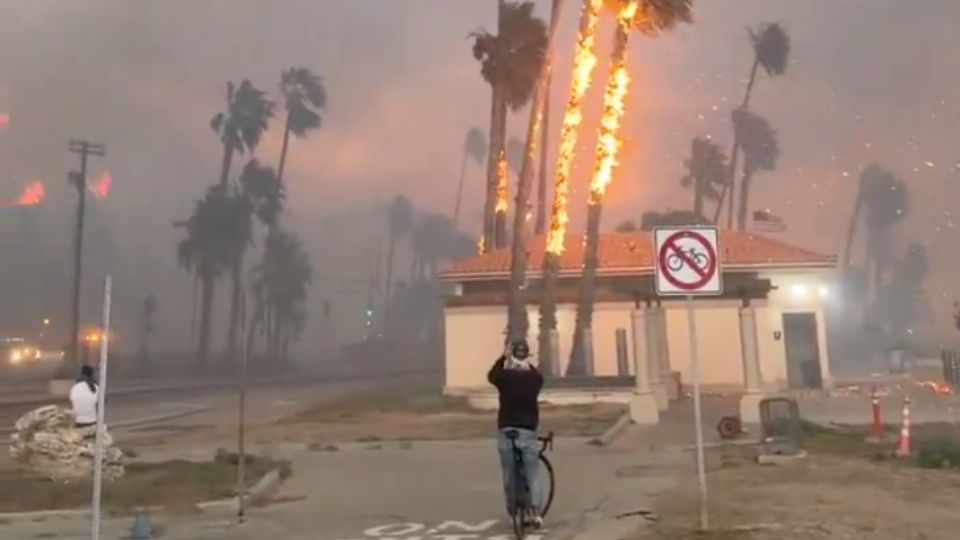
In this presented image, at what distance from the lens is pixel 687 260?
862cm

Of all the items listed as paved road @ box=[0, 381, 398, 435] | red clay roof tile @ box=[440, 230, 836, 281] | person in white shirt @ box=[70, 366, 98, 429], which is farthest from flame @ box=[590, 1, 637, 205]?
person in white shirt @ box=[70, 366, 98, 429]

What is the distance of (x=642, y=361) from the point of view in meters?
24.1

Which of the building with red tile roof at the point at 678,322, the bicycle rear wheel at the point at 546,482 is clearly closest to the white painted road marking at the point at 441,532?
the bicycle rear wheel at the point at 546,482

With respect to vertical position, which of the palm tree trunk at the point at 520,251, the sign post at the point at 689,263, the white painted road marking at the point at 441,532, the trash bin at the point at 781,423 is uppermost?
the palm tree trunk at the point at 520,251

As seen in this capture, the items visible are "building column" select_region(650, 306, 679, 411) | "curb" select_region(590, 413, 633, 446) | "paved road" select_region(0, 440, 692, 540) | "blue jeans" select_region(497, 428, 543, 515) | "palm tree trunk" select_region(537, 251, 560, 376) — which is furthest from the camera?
"palm tree trunk" select_region(537, 251, 560, 376)

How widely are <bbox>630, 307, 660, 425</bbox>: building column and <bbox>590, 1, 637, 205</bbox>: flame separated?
270 inches

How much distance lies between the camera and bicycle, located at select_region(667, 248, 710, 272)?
8.59 metres

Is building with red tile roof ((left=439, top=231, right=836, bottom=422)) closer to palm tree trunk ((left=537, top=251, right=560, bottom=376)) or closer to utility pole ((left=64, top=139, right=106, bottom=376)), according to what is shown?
palm tree trunk ((left=537, top=251, right=560, bottom=376))

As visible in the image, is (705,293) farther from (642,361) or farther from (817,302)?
(817,302)

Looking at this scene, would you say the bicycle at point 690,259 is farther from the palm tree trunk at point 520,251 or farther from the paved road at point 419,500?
the palm tree trunk at point 520,251

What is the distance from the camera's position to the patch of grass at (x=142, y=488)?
37.9 ft

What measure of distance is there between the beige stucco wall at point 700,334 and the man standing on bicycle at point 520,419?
24.8 m

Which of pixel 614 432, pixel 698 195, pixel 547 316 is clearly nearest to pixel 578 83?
pixel 547 316

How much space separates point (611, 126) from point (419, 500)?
22.0 m
